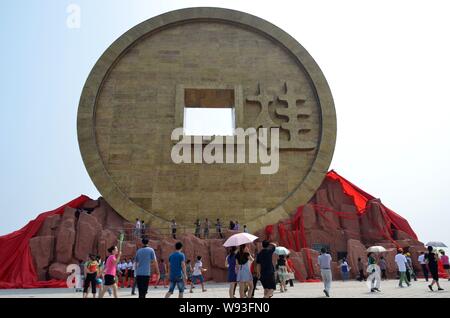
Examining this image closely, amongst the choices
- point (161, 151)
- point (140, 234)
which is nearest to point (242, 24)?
point (161, 151)

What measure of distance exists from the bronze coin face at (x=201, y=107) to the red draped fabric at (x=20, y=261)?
3795mm

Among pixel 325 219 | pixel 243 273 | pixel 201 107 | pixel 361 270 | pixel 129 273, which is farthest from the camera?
pixel 201 107

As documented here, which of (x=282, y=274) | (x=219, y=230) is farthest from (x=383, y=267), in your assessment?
(x=219, y=230)

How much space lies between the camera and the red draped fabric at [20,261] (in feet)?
55.2

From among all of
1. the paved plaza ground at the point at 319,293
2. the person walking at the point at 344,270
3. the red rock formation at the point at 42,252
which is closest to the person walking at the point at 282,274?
the paved plaza ground at the point at 319,293

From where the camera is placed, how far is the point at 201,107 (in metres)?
25.5

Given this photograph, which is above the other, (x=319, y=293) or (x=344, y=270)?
(x=344, y=270)

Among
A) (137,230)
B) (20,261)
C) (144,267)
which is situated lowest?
(20,261)

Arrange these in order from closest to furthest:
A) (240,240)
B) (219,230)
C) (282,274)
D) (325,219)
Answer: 1. (240,240)
2. (282,274)
3. (219,230)
4. (325,219)

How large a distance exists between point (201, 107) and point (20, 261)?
12.7 metres

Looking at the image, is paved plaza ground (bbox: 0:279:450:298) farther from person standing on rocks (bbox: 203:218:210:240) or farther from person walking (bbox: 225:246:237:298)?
person standing on rocks (bbox: 203:218:210:240)

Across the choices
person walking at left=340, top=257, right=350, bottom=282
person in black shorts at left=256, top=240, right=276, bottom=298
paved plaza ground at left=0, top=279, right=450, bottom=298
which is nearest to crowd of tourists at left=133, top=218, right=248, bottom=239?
person walking at left=340, top=257, right=350, bottom=282

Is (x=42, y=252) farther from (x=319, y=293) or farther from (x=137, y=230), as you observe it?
(x=319, y=293)
